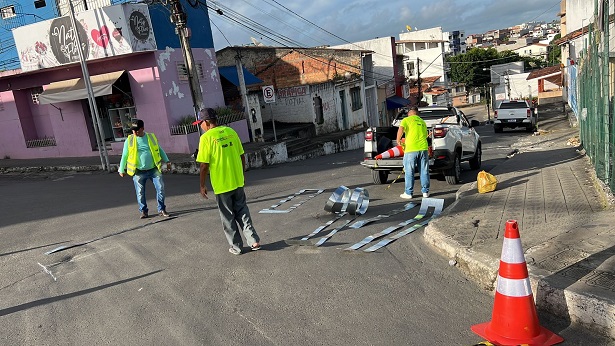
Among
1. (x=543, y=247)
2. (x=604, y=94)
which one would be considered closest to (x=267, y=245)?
(x=543, y=247)

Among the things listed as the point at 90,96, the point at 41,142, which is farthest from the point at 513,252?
the point at 41,142

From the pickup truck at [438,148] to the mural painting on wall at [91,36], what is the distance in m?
9.06

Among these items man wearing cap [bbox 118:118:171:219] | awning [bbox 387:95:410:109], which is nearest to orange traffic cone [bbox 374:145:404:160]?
man wearing cap [bbox 118:118:171:219]

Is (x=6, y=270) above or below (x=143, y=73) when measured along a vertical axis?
below

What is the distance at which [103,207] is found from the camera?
31.1 feet

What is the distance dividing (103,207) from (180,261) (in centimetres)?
469

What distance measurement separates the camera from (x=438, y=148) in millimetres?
9078

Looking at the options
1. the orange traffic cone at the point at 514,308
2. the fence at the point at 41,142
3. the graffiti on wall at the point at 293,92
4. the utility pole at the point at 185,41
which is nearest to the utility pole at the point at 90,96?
the utility pole at the point at 185,41

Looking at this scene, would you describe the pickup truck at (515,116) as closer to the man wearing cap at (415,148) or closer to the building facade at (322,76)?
the building facade at (322,76)

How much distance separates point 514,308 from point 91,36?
15.5 metres

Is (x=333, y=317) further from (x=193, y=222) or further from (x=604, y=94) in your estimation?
(x=604, y=94)

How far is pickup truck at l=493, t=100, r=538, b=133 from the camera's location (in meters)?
24.6

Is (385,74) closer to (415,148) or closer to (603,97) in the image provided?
(415,148)

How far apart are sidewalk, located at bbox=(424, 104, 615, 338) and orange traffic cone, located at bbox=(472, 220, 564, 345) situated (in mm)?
380
